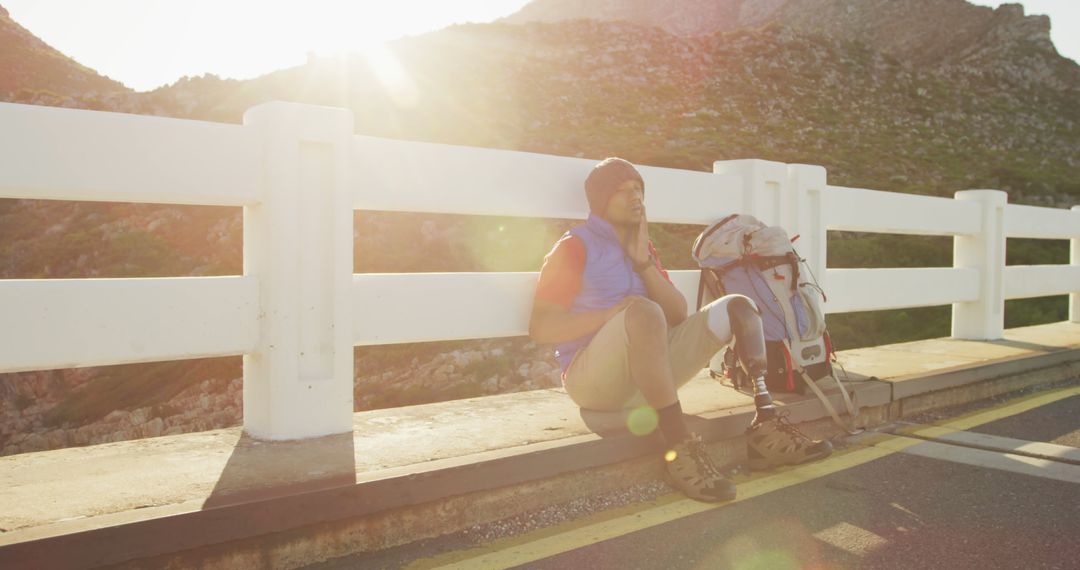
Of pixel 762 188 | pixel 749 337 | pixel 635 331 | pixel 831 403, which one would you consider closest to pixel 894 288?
pixel 762 188

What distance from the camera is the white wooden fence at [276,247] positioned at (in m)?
2.86

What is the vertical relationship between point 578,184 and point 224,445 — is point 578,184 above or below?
above

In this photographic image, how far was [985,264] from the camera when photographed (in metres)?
7.39

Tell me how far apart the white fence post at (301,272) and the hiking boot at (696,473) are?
1.34 meters

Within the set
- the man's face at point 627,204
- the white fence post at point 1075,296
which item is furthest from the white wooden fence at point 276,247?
the white fence post at point 1075,296

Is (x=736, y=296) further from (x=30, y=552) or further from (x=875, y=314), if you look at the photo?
(x=875, y=314)

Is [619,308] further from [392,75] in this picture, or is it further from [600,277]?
[392,75]

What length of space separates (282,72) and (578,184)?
42662mm

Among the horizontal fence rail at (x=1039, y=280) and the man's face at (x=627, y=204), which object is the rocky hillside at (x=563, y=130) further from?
the man's face at (x=627, y=204)

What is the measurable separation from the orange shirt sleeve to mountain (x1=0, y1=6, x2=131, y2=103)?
152ft

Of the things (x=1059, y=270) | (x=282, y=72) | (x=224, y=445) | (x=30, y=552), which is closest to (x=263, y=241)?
(x=224, y=445)

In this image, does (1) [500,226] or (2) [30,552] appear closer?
(2) [30,552]

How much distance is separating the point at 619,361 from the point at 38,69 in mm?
56174

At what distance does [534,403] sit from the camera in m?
4.31
